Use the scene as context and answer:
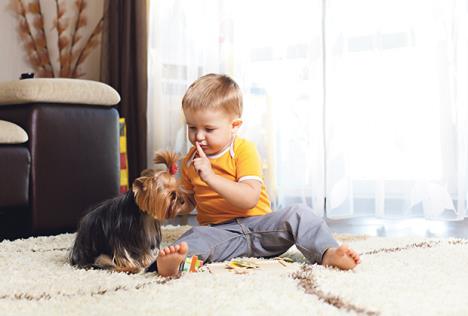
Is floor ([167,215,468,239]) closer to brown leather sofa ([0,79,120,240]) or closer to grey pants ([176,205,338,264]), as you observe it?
brown leather sofa ([0,79,120,240])

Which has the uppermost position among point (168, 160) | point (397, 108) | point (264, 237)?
point (397, 108)

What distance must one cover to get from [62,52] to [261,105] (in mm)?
1414

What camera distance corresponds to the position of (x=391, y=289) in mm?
1229

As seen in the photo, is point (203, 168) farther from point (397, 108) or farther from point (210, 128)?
point (397, 108)

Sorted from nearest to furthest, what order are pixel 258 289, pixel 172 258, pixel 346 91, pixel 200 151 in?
1. pixel 258 289
2. pixel 172 258
3. pixel 200 151
4. pixel 346 91

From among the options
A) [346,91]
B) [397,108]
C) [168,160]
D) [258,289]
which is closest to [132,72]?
[346,91]

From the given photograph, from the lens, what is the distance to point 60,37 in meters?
3.70

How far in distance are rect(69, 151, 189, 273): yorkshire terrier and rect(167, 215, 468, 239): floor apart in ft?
3.36

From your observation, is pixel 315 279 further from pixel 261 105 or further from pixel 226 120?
pixel 261 105

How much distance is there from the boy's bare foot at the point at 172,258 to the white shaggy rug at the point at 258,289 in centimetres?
3

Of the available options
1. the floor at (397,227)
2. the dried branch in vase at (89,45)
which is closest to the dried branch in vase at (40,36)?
the dried branch in vase at (89,45)

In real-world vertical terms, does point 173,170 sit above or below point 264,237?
above

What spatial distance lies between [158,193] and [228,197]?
22 centimetres

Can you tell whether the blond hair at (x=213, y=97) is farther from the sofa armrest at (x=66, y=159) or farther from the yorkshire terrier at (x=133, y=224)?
the sofa armrest at (x=66, y=159)
